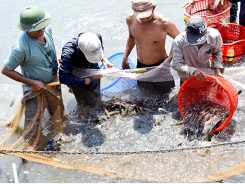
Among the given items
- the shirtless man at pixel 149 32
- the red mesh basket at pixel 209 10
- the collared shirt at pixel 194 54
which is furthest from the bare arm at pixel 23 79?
the red mesh basket at pixel 209 10

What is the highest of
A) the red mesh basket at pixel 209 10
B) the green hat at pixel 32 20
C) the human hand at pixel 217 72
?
the green hat at pixel 32 20

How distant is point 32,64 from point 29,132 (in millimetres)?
1053

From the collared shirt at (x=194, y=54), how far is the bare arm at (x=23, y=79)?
2.06 metres

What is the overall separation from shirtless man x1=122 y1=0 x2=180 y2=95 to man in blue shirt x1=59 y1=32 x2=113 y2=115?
71 centimetres

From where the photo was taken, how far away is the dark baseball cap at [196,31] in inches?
171

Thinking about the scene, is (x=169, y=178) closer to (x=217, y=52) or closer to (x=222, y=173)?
(x=222, y=173)

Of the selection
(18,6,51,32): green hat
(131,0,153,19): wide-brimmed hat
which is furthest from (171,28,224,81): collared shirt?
(18,6,51,32): green hat

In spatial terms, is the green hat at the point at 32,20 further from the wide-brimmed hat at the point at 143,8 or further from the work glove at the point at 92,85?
the wide-brimmed hat at the point at 143,8

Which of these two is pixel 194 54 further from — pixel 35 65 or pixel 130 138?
pixel 35 65

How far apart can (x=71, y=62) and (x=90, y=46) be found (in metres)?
0.54

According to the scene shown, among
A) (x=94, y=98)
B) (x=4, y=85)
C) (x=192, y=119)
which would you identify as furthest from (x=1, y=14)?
(x=192, y=119)

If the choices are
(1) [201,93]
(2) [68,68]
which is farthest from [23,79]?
(1) [201,93]

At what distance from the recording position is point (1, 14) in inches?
396

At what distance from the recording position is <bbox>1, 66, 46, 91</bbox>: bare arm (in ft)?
15.1
